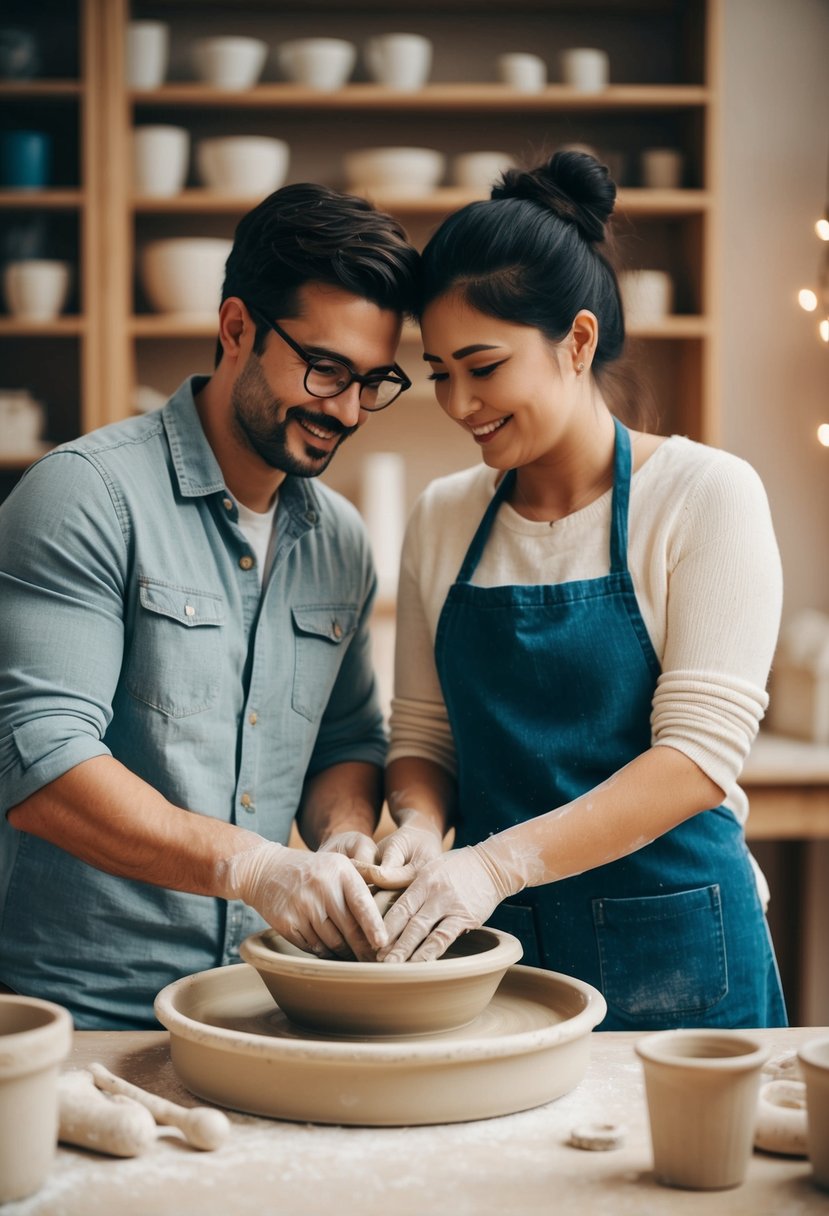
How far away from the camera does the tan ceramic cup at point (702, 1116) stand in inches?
40.5

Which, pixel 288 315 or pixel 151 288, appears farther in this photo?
pixel 151 288

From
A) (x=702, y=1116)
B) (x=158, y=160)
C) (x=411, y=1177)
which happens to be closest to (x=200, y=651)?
(x=411, y=1177)

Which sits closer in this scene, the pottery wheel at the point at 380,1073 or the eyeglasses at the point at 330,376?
the pottery wheel at the point at 380,1073

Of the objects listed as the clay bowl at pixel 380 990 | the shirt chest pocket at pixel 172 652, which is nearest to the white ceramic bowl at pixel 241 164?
the shirt chest pocket at pixel 172 652

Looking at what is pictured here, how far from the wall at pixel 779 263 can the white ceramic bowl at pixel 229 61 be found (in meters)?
1.36

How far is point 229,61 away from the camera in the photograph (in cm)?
342

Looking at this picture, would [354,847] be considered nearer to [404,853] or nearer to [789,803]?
[404,853]

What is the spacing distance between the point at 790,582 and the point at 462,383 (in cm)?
243

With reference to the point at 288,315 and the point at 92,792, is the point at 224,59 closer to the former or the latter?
the point at 288,315

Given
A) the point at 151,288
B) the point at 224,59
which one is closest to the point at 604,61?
the point at 224,59

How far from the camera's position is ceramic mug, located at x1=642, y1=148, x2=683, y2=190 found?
140 inches

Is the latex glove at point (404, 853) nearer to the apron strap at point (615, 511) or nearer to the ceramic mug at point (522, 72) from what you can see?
the apron strap at point (615, 511)

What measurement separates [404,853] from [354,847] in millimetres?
63

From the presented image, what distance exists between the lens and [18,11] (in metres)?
3.58
